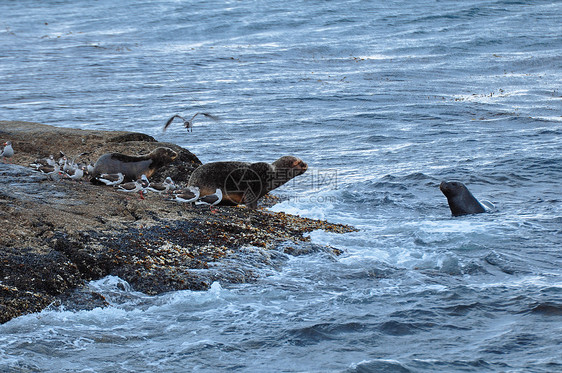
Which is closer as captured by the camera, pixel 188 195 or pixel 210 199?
pixel 188 195

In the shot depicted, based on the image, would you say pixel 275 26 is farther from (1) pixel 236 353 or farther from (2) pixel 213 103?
(1) pixel 236 353

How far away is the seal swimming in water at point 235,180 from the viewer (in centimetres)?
1002

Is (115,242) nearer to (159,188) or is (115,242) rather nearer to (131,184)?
(131,184)

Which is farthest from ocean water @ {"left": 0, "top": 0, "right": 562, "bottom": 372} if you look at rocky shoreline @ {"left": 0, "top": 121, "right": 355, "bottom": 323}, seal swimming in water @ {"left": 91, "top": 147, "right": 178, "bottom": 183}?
seal swimming in water @ {"left": 91, "top": 147, "right": 178, "bottom": 183}

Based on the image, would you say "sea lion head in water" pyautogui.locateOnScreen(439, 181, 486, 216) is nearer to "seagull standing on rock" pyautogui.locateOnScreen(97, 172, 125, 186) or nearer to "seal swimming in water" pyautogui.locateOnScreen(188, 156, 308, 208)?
"seal swimming in water" pyautogui.locateOnScreen(188, 156, 308, 208)

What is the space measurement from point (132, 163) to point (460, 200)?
5.53 m

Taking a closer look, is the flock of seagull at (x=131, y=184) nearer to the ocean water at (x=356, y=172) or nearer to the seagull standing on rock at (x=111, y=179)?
the seagull standing on rock at (x=111, y=179)

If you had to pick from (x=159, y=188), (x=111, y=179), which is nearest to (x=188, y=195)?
(x=159, y=188)

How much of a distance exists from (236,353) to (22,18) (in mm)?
55997

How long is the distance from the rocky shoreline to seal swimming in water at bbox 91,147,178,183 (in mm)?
927

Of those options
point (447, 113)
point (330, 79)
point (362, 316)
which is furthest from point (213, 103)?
point (362, 316)

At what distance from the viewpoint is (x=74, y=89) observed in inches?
1019

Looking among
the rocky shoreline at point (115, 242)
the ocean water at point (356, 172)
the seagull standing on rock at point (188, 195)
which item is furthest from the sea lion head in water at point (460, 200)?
the seagull standing on rock at point (188, 195)

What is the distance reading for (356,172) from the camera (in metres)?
13.9
